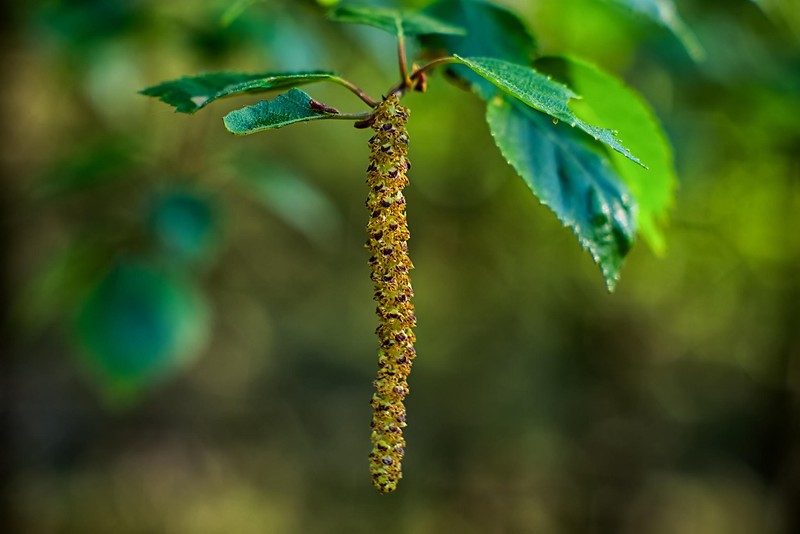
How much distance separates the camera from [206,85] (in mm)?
677

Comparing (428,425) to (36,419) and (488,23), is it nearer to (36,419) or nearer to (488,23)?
(36,419)

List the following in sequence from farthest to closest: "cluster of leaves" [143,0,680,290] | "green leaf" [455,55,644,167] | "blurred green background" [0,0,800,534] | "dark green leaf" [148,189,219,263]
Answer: "blurred green background" [0,0,800,534]
"dark green leaf" [148,189,219,263]
"cluster of leaves" [143,0,680,290]
"green leaf" [455,55,644,167]

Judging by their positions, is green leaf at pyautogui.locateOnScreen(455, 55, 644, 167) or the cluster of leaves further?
the cluster of leaves

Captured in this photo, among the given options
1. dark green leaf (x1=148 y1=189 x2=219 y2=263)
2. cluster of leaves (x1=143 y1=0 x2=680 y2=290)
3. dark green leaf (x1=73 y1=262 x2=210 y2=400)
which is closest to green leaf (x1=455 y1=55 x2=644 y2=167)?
cluster of leaves (x1=143 y1=0 x2=680 y2=290)

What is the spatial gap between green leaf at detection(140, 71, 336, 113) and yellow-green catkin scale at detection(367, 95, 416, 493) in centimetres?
7

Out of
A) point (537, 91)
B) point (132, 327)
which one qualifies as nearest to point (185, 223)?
point (132, 327)

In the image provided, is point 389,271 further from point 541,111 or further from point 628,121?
point 628,121

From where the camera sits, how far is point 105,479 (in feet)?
11.0

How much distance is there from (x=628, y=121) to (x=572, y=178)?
0.12 metres

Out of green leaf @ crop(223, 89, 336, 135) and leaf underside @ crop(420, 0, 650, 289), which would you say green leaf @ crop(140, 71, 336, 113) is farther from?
leaf underside @ crop(420, 0, 650, 289)

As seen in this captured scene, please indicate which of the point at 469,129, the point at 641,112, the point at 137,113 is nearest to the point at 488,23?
the point at 641,112

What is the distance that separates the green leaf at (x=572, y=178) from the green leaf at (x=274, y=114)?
18cm

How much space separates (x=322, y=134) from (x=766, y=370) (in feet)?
8.72

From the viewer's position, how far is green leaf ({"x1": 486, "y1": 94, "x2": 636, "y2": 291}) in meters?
0.64
